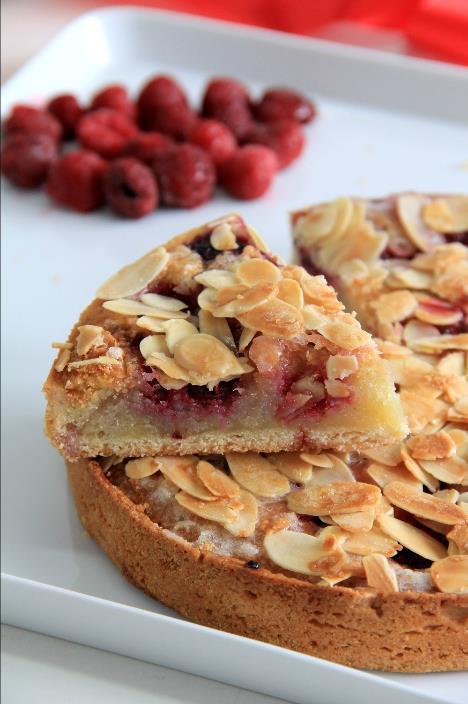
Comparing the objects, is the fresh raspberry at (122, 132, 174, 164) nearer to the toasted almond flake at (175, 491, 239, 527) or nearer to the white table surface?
the toasted almond flake at (175, 491, 239, 527)

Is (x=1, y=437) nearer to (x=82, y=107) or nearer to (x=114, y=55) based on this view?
(x=82, y=107)

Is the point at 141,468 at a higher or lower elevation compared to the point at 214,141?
lower

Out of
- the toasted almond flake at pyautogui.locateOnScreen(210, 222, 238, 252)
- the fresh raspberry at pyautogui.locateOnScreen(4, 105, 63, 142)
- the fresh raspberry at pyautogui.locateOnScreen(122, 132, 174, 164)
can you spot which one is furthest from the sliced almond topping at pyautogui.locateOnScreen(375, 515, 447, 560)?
the fresh raspberry at pyautogui.locateOnScreen(4, 105, 63, 142)

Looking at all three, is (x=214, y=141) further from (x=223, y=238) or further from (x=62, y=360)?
(x=62, y=360)

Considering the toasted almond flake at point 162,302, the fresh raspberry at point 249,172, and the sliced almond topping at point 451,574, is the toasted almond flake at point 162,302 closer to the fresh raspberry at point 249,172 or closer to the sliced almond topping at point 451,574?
the sliced almond topping at point 451,574

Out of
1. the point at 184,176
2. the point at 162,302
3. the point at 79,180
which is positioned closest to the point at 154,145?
the point at 184,176

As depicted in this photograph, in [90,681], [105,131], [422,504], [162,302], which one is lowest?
[90,681]
